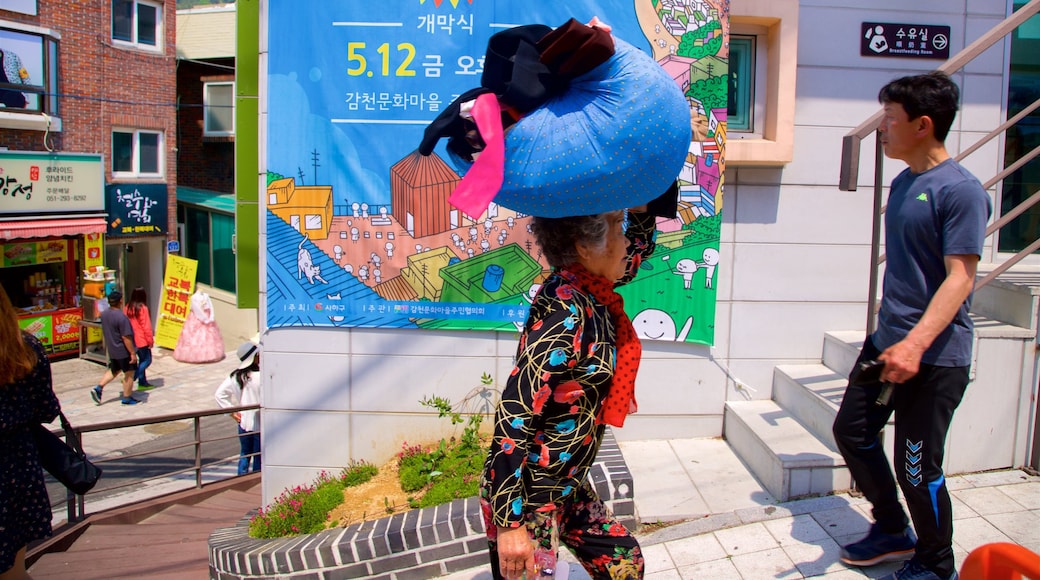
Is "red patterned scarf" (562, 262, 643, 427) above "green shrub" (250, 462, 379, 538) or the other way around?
above

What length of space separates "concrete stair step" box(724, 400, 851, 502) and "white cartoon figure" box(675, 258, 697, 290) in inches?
35.7

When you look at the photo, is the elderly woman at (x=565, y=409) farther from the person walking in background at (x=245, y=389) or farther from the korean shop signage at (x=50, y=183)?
the korean shop signage at (x=50, y=183)

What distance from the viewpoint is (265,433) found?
5332 mm

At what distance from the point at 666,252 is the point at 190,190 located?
728 inches

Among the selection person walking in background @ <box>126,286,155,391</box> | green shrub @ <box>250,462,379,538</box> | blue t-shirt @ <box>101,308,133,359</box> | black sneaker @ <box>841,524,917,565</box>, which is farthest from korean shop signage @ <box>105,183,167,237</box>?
black sneaker @ <box>841,524,917,565</box>

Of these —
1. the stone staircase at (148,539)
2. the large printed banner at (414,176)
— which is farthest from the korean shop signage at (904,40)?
the stone staircase at (148,539)

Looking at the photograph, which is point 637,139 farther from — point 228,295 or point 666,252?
point 228,295

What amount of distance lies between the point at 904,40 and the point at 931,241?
2.80 meters

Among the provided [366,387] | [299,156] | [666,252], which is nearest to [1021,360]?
[666,252]

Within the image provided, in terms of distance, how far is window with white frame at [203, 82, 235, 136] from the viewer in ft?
66.0

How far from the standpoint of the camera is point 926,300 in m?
2.92

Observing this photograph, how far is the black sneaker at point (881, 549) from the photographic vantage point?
328cm

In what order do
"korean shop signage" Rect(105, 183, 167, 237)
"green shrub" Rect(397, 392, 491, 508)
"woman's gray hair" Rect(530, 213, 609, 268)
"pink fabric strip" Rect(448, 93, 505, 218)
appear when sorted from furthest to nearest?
"korean shop signage" Rect(105, 183, 167, 237)
"green shrub" Rect(397, 392, 491, 508)
"woman's gray hair" Rect(530, 213, 609, 268)
"pink fabric strip" Rect(448, 93, 505, 218)

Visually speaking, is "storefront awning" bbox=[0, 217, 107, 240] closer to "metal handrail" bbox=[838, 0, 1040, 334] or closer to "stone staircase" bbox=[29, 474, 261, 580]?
"stone staircase" bbox=[29, 474, 261, 580]
